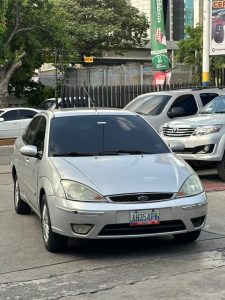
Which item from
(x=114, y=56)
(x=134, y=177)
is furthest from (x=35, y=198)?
(x=114, y=56)

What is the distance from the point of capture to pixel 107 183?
235 inches

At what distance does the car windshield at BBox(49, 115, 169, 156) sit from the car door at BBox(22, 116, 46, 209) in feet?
0.83

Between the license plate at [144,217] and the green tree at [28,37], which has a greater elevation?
the green tree at [28,37]

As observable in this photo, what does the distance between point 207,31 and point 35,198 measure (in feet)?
44.4

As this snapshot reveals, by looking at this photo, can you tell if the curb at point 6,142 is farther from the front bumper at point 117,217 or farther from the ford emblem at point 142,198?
the ford emblem at point 142,198

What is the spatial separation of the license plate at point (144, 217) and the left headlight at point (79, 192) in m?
0.35

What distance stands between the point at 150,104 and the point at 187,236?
327 inches

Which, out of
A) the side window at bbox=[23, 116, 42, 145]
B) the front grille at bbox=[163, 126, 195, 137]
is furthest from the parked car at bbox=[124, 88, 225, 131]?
the side window at bbox=[23, 116, 42, 145]

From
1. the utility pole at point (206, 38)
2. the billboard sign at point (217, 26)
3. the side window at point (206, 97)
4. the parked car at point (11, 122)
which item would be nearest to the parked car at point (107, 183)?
the side window at point (206, 97)

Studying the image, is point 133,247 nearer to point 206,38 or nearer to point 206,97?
point 206,97

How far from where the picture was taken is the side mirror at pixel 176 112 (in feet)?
45.2

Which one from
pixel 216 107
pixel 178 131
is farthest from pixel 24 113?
pixel 178 131

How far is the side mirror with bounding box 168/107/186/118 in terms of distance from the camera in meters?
13.8

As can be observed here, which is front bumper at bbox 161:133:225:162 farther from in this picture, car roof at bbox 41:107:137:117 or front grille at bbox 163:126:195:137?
car roof at bbox 41:107:137:117
